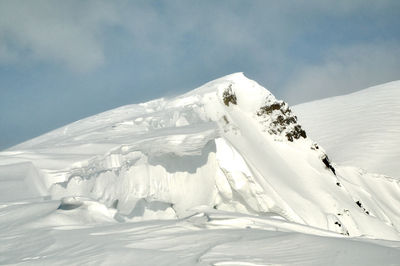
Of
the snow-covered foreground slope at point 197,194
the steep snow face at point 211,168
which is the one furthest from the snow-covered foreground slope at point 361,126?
the steep snow face at point 211,168

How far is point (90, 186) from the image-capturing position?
→ 12.4m

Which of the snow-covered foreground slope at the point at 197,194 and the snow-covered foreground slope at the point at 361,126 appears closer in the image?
the snow-covered foreground slope at the point at 197,194

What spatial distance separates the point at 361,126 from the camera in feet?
118

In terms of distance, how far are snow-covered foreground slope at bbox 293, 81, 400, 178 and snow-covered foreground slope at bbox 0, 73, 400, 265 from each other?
714cm

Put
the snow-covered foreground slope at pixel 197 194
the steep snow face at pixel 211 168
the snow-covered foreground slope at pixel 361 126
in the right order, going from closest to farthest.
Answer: the snow-covered foreground slope at pixel 197 194 < the steep snow face at pixel 211 168 < the snow-covered foreground slope at pixel 361 126

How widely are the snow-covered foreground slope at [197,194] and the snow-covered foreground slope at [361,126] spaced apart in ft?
23.4

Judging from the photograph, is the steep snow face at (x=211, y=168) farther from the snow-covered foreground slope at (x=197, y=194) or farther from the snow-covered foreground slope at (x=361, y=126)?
the snow-covered foreground slope at (x=361, y=126)

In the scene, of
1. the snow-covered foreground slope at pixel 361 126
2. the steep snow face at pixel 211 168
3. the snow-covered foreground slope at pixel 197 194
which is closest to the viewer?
the snow-covered foreground slope at pixel 197 194

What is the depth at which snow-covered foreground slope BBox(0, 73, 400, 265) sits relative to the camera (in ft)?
16.1

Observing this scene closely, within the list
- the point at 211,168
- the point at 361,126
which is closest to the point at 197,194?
the point at 211,168

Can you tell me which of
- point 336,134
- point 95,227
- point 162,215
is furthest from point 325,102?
point 95,227

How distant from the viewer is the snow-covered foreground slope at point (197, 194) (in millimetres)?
4896

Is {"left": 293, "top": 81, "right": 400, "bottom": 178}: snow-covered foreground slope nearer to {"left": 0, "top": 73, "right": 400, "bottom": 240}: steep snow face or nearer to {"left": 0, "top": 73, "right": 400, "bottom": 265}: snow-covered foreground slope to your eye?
{"left": 0, "top": 73, "right": 400, "bottom": 265}: snow-covered foreground slope

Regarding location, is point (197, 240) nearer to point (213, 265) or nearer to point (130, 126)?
point (213, 265)
